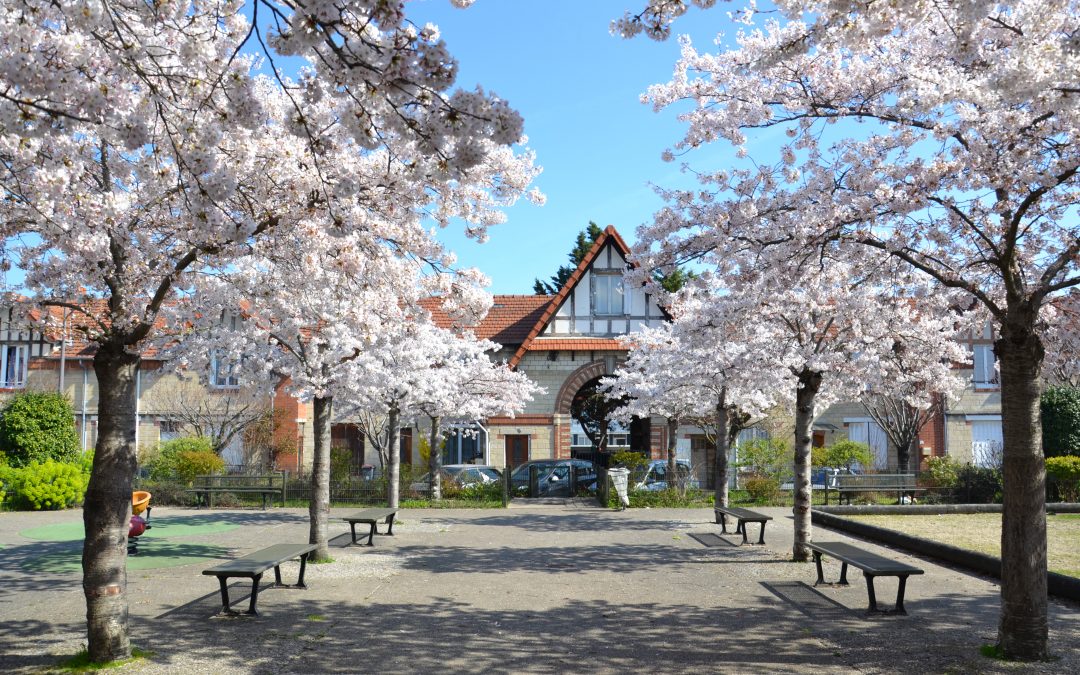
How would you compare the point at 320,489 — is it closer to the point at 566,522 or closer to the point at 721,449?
the point at 566,522

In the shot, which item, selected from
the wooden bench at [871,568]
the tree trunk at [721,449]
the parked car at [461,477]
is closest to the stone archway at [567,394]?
the parked car at [461,477]

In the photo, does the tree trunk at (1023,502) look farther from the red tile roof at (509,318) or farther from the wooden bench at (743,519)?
the red tile roof at (509,318)

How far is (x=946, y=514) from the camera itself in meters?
20.7

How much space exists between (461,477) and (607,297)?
28.6 feet

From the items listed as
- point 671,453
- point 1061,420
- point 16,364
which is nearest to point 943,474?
point 1061,420

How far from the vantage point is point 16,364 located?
33.4 metres

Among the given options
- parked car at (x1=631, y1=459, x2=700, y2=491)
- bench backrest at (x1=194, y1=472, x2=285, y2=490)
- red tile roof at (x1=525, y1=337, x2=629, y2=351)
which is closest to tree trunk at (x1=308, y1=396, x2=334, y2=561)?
bench backrest at (x1=194, y1=472, x2=285, y2=490)

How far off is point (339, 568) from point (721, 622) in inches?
225

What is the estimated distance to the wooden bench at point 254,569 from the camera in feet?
27.7

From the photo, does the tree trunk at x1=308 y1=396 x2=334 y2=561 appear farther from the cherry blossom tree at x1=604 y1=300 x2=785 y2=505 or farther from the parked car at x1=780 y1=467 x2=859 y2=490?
the parked car at x1=780 y1=467 x2=859 y2=490

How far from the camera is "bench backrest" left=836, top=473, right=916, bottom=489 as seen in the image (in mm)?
22266

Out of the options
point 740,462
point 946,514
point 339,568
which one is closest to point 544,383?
point 740,462

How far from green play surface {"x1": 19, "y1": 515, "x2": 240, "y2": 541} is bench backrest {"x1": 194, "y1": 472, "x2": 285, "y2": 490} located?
127 inches

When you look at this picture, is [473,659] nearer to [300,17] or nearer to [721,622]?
[721,622]
